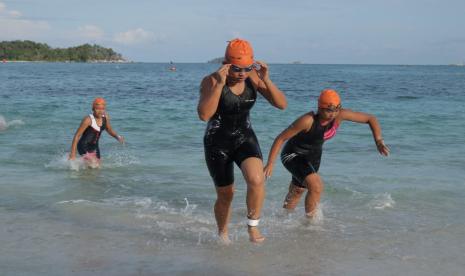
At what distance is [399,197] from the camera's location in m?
7.74

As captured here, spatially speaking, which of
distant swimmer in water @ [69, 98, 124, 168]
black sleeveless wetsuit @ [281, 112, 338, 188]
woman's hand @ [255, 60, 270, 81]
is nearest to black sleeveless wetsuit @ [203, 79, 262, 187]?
woman's hand @ [255, 60, 270, 81]

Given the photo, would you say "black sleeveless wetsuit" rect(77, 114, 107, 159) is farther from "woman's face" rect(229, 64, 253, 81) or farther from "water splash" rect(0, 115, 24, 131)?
"water splash" rect(0, 115, 24, 131)

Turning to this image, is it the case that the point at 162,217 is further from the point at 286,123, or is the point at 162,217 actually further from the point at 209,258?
the point at 286,123

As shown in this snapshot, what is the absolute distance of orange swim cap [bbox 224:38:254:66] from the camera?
4906 millimetres

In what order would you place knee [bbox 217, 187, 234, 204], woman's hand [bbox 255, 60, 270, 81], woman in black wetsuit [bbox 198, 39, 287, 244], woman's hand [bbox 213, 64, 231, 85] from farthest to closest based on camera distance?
knee [bbox 217, 187, 234, 204]
woman's hand [bbox 255, 60, 270, 81]
woman in black wetsuit [bbox 198, 39, 287, 244]
woman's hand [bbox 213, 64, 231, 85]

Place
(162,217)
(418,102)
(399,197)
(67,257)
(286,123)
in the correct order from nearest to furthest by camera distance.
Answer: (67,257) → (162,217) → (399,197) → (286,123) → (418,102)

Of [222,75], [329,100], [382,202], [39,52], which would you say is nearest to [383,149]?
[329,100]

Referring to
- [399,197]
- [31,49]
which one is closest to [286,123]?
[399,197]

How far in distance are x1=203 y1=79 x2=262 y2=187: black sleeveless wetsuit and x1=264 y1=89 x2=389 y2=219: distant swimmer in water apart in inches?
32.0

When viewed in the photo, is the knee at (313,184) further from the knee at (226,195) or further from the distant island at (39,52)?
the distant island at (39,52)

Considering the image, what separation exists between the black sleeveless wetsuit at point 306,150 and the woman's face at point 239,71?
1631 mm

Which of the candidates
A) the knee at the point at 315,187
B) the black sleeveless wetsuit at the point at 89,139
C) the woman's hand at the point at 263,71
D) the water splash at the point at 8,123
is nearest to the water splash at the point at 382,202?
the knee at the point at 315,187

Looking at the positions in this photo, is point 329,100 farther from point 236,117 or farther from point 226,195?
point 226,195

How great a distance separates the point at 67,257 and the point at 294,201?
277cm
